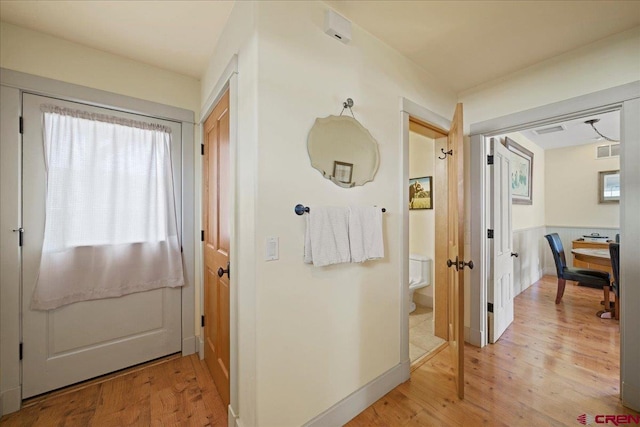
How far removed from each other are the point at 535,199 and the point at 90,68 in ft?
21.9

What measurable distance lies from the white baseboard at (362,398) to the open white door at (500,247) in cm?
124

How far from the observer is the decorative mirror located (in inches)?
59.9

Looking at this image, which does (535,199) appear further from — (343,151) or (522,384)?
(343,151)

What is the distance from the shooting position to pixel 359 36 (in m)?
1.78

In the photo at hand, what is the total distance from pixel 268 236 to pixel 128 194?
1.54 m

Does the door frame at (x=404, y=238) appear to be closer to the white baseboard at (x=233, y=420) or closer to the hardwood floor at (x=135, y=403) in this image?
the white baseboard at (x=233, y=420)

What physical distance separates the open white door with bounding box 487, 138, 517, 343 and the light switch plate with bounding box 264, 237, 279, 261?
2.33m

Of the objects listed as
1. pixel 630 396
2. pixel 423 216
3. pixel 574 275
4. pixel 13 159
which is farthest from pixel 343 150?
pixel 574 275

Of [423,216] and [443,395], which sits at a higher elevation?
[423,216]

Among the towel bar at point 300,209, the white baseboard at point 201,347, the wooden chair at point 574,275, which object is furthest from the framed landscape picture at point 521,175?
the white baseboard at point 201,347

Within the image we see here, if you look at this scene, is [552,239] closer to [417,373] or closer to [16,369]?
[417,373]

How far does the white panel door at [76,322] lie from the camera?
1.79 metres

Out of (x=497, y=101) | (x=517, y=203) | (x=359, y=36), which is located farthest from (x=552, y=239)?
(x=359, y=36)

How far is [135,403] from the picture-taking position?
1.80m
